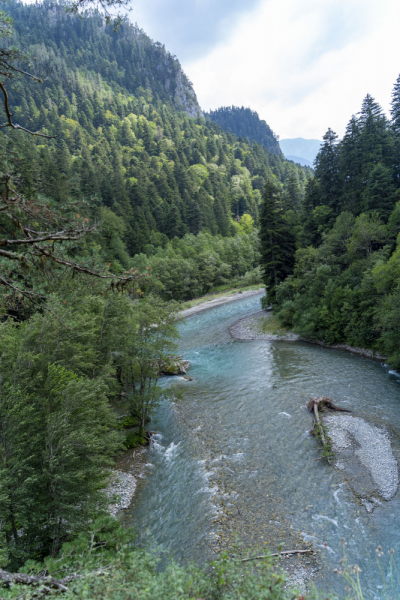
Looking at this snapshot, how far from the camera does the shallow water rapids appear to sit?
10055 mm

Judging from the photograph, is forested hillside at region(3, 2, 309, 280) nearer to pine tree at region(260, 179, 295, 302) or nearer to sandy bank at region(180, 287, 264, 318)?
sandy bank at region(180, 287, 264, 318)

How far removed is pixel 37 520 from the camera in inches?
336

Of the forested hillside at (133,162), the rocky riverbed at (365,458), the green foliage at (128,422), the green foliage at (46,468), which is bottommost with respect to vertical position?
the rocky riverbed at (365,458)

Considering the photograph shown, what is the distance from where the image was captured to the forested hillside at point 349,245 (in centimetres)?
2566

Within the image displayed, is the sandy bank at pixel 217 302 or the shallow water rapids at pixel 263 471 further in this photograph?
the sandy bank at pixel 217 302

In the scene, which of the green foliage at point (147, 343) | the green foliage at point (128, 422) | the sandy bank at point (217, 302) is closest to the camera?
the green foliage at point (147, 343)

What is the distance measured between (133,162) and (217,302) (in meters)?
68.8

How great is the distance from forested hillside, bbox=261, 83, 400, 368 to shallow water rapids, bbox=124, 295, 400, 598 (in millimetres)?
3834

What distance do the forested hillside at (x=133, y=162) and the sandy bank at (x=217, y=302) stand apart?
1448 centimetres

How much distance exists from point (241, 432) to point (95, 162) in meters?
100

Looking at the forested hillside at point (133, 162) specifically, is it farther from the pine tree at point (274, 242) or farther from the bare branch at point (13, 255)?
the bare branch at point (13, 255)

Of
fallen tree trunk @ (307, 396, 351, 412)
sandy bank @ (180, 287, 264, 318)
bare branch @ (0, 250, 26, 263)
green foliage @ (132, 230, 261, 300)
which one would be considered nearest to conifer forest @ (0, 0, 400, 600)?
bare branch @ (0, 250, 26, 263)

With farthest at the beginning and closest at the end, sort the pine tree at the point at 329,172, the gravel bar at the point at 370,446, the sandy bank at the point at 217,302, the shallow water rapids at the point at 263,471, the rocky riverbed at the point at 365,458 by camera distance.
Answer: the sandy bank at the point at 217,302 → the pine tree at the point at 329,172 → the gravel bar at the point at 370,446 → the rocky riverbed at the point at 365,458 → the shallow water rapids at the point at 263,471

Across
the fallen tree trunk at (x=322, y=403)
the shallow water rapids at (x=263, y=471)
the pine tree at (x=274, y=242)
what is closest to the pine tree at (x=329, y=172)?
the pine tree at (x=274, y=242)
